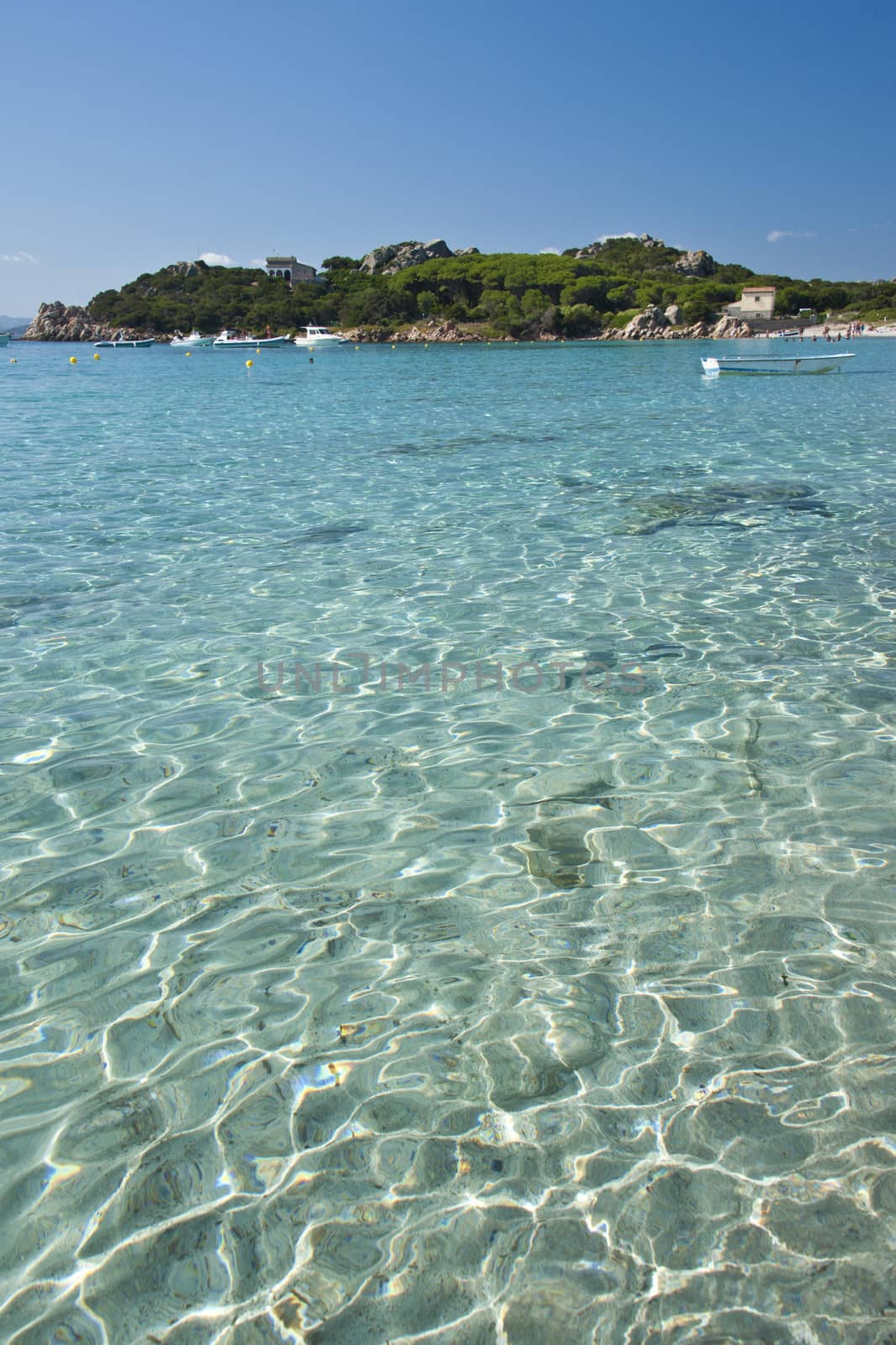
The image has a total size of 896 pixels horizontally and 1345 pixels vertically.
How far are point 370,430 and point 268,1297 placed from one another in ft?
66.7

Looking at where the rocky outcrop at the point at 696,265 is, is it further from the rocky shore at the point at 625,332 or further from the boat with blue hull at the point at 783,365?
the boat with blue hull at the point at 783,365

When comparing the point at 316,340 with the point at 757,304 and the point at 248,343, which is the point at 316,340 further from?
the point at 757,304

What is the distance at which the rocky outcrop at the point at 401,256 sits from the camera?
14900cm

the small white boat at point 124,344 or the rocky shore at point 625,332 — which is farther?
the rocky shore at point 625,332

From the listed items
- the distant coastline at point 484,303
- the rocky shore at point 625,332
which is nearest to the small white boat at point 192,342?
the distant coastline at point 484,303

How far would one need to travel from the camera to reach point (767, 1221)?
239cm

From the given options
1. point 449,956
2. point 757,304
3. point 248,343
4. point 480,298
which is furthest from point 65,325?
point 449,956

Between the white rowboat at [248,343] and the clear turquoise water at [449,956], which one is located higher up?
the white rowboat at [248,343]

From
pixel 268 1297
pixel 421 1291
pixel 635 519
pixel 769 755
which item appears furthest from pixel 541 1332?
pixel 635 519

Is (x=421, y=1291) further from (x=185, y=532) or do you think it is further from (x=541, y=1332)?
(x=185, y=532)

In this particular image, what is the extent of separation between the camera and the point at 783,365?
47.7m

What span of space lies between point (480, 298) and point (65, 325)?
67.1m

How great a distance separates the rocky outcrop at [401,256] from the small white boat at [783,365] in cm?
11177

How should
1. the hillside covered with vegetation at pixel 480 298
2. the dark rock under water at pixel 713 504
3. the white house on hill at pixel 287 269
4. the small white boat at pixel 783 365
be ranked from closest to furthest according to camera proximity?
the dark rock under water at pixel 713 504 < the small white boat at pixel 783 365 < the hillside covered with vegetation at pixel 480 298 < the white house on hill at pixel 287 269
